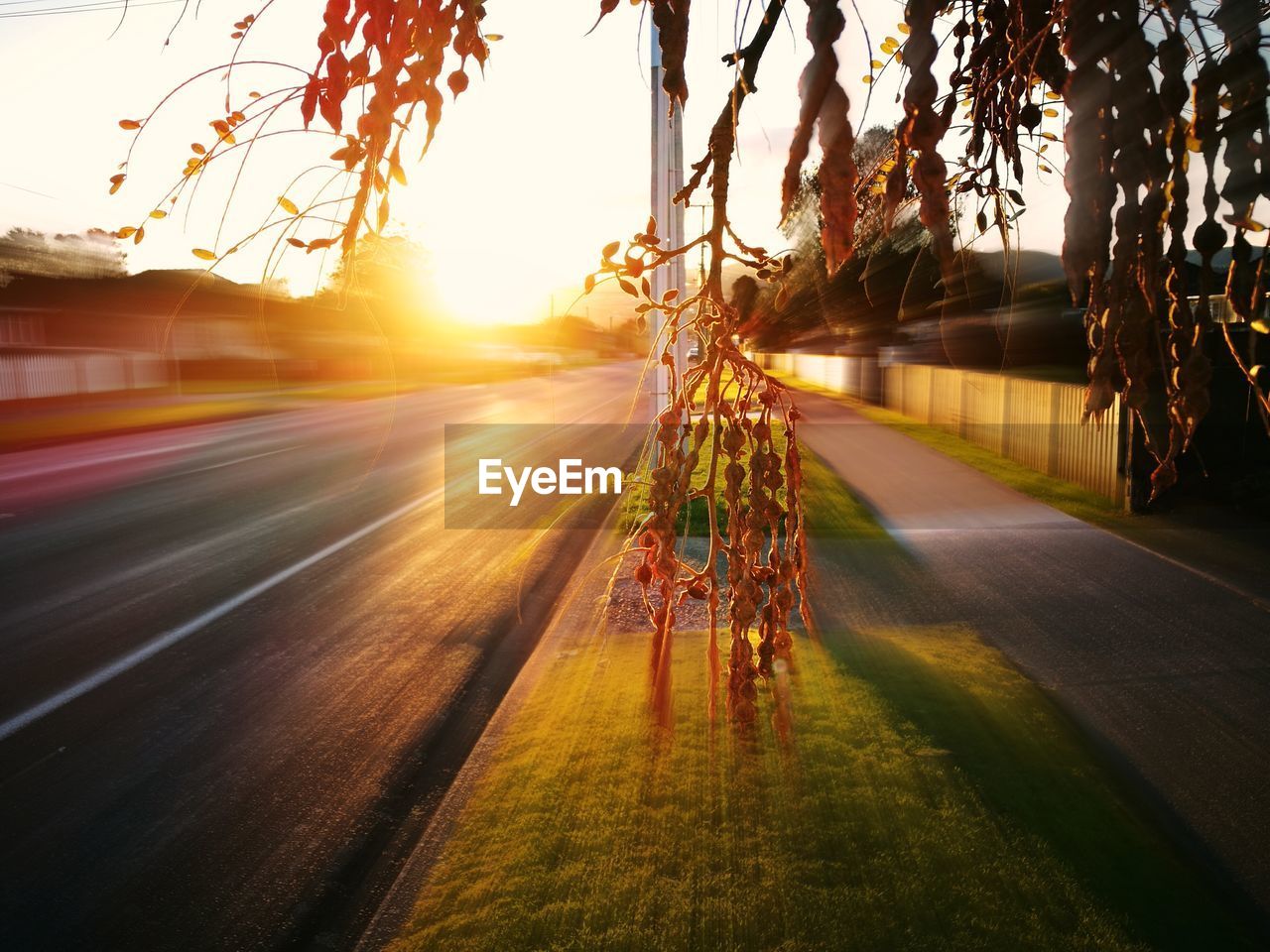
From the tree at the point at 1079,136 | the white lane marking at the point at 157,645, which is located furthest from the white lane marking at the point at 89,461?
the tree at the point at 1079,136

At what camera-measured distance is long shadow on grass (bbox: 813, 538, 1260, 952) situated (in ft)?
11.3

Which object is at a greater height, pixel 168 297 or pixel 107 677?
pixel 168 297

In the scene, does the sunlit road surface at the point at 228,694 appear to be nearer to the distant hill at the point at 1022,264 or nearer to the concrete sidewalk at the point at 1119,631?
the distant hill at the point at 1022,264

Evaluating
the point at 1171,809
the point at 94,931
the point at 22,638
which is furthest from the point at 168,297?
the point at 1171,809

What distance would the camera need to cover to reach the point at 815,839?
3.81 metres

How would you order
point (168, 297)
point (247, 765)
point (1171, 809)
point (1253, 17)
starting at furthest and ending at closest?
1. point (168, 297)
2. point (247, 765)
3. point (1171, 809)
4. point (1253, 17)

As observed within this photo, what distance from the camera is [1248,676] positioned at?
5812 millimetres

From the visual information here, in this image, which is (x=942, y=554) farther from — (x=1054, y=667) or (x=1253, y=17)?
(x=1253, y=17)

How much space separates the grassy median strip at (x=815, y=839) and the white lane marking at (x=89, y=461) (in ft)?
44.8

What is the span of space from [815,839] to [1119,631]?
406cm

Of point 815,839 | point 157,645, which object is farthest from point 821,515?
point 815,839

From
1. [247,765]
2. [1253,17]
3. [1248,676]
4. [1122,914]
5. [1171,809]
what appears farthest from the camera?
[1248,676]

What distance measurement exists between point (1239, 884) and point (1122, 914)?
67 cm

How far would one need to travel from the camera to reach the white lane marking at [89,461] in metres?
15.4
